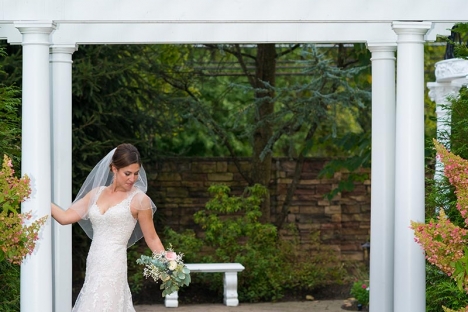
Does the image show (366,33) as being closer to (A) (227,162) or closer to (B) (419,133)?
(B) (419,133)

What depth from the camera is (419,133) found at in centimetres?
696

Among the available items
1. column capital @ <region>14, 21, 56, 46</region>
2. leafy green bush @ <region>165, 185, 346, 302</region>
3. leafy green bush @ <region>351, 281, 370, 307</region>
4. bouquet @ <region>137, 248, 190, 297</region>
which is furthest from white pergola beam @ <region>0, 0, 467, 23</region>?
leafy green bush @ <region>165, 185, 346, 302</region>

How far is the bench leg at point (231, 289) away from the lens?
1152 cm

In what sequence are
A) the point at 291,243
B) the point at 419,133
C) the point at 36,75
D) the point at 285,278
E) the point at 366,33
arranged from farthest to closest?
the point at 291,243
the point at 285,278
the point at 366,33
the point at 419,133
the point at 36,75

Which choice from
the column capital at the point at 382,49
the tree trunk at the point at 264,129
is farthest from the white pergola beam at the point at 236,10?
the tree trunk at the point at 264,129

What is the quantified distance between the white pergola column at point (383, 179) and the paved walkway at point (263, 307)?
3.37 meters

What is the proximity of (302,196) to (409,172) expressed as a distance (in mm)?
7141

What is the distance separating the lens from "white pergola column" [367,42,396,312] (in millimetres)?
7707

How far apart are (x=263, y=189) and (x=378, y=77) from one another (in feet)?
16.3

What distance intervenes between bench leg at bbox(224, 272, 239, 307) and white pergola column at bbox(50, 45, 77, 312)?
3929 mm

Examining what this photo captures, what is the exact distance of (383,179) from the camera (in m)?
7.82

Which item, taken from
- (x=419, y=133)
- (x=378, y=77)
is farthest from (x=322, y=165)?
(x=419, y=133)

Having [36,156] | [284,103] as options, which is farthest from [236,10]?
[284,103]

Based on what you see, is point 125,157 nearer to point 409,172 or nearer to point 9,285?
point 9,285
